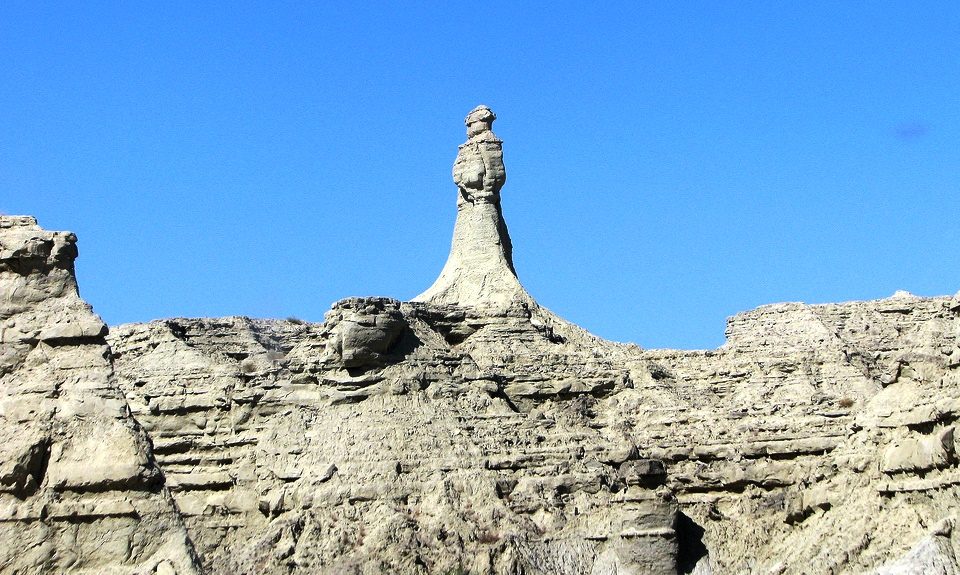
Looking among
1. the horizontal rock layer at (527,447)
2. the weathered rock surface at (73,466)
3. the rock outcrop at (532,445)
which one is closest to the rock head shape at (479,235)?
the rock outcrop at (532,445)

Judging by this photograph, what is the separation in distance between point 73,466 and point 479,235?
141 ft

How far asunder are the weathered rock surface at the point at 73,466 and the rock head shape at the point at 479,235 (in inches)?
1506

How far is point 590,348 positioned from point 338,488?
14.7 meters

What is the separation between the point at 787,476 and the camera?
1875 inches

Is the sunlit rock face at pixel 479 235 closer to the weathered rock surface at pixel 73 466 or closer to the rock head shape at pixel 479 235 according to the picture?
the rock head shape at pixel 479 235

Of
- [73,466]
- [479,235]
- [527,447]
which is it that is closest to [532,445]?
[527,447]

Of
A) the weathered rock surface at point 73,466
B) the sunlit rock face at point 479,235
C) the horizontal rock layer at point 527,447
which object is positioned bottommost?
the weathered rock surface at point 73,466

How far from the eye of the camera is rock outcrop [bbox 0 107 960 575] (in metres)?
41.0

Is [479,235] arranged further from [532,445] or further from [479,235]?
[532,445]

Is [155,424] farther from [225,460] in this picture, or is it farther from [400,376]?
[400,376]

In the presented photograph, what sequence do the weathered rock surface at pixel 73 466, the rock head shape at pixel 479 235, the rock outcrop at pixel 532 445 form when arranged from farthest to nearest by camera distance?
the rock head shape at pixel 479 235, the rock outcrop at pixel 532 445, the weathered rock surface at pixel 73 466

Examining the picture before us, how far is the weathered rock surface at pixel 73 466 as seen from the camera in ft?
66.2

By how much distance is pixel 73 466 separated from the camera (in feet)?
67.3

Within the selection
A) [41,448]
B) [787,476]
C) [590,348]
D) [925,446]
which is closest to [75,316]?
[41,448]
